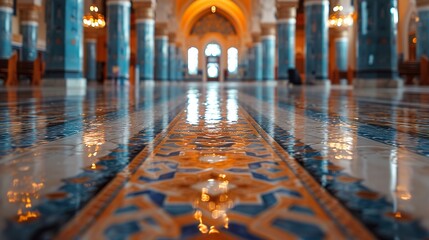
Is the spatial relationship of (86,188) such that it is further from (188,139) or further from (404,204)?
(188,139)

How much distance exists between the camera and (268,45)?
87.5 ft

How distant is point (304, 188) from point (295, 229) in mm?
274

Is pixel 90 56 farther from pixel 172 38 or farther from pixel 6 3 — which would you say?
pixel 6 3

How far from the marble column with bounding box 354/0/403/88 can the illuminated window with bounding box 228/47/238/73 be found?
3146 cm

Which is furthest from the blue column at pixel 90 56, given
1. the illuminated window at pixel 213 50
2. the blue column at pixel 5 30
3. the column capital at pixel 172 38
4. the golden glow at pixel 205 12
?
the illuminated window at pixel 213 50

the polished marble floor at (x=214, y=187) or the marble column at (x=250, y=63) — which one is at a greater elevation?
the marble column at (x=250, y=63)

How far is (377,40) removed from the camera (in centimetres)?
1049

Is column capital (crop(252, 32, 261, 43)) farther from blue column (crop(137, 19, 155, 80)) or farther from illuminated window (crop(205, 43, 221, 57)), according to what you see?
blue column (crop(137, 19, 155, 80))

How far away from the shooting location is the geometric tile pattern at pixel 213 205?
0.68 metres

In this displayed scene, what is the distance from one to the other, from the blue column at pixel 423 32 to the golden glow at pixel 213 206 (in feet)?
57.8

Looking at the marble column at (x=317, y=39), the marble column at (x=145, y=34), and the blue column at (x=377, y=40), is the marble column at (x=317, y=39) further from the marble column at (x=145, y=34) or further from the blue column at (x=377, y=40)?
the marble column at (x=145, y=34)

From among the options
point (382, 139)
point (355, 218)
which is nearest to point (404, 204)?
point (355, 218)

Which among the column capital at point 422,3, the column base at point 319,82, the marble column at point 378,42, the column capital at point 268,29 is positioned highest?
the column capital at point 268,29

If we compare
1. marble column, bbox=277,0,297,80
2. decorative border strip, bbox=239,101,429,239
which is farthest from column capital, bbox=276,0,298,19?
decorative border strip, bbox=239,101,429,239
